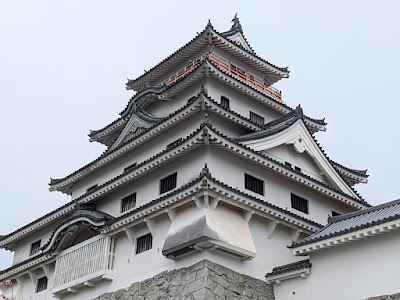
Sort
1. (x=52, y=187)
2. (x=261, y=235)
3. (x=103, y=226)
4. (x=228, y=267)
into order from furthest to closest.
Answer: (x=52, y=187) < (x=103, y=226) < (x=261, y=235) < (x=228, y=267)

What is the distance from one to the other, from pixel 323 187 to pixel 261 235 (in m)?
4.00

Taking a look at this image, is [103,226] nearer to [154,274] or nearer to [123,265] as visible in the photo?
[123,265]

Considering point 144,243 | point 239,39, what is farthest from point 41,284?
point 239,39

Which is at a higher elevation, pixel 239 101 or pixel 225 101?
pixel 239 101

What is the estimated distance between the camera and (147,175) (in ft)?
73.7

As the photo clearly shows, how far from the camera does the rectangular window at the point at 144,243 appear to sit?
797 inches

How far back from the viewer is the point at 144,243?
67.5 ft

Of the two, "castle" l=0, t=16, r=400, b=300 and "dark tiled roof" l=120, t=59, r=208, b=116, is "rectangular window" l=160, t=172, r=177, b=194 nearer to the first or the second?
"castle" l=0, t=16, r=400, b=300

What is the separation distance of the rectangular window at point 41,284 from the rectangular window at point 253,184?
1139cm

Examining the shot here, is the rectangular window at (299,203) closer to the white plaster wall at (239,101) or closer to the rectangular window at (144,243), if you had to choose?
the white plaster wall at (239,101)

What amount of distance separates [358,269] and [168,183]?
8.36 meters

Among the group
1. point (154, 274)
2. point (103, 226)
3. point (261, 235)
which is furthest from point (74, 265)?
point (261, 235)

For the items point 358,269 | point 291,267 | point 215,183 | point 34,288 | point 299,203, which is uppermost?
point 299,203

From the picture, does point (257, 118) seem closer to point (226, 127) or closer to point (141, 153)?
point (226, 127)
